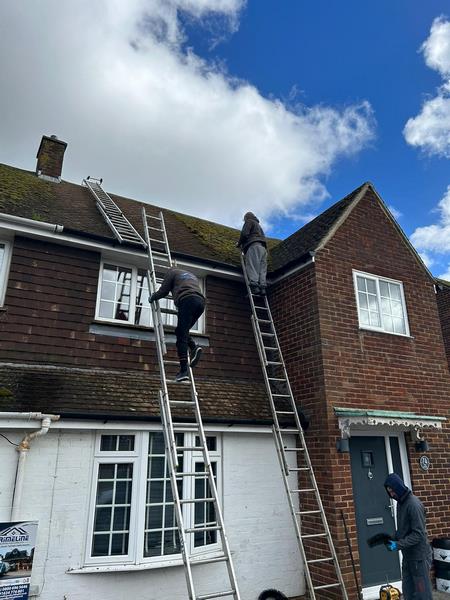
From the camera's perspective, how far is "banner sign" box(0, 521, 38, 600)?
194 inches

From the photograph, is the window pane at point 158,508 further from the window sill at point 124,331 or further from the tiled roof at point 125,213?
the tiled roof at point 125,213

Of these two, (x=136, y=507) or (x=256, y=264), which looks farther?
(x=256, y=264)

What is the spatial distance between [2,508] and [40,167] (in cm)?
827

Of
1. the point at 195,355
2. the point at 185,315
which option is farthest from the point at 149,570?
the point at 185,315

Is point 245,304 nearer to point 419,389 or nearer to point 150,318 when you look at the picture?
point 150,318

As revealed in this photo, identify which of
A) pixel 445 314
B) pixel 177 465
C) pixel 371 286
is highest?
pixel 445 314

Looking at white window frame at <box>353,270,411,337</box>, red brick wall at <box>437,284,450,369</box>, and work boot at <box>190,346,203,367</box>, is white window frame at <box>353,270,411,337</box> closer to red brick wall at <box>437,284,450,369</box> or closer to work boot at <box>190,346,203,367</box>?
work boot at <box>190,346,203,367</box>

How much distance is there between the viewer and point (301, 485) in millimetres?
7223

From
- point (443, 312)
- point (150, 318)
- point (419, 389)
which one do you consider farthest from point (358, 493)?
point (443, 312)

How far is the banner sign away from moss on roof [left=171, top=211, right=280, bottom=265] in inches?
222

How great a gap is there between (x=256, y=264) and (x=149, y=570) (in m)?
5.25

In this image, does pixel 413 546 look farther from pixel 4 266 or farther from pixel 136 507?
pixel 4 266

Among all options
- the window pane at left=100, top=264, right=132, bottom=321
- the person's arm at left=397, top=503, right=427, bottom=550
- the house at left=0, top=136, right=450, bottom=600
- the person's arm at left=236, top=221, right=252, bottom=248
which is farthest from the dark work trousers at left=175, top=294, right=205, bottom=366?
the person's arm at left=236, top=221, right=252, bottom=248

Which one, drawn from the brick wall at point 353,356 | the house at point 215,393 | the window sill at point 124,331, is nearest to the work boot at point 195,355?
the house at point 215,393
